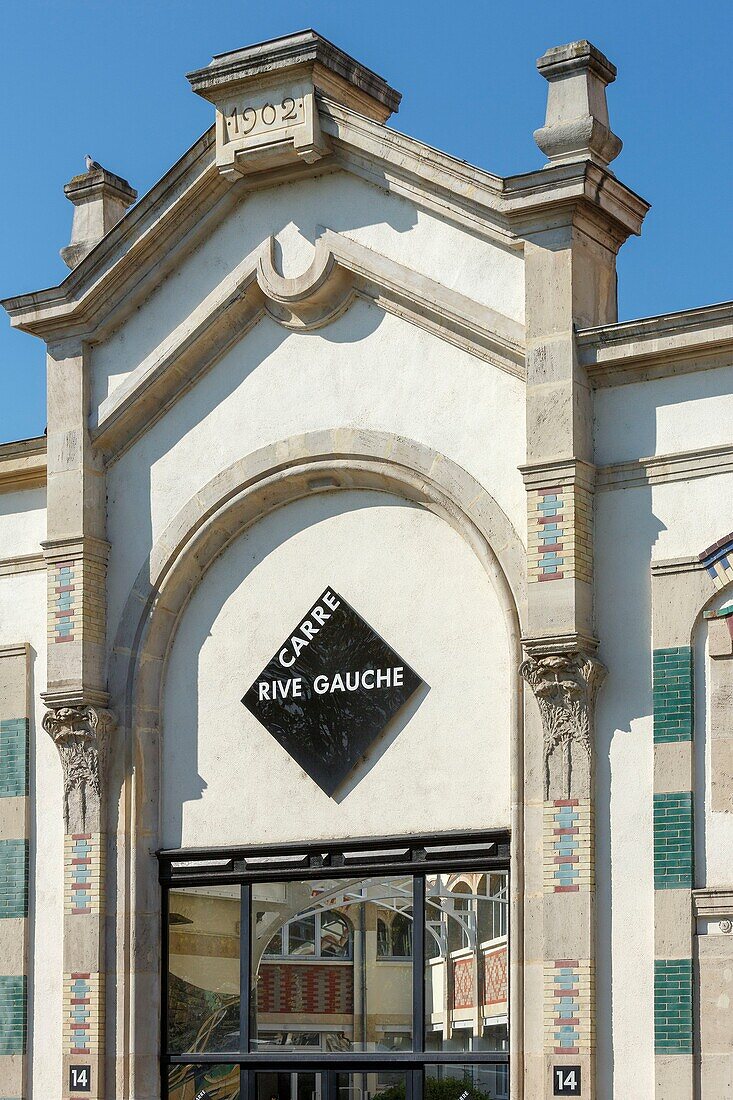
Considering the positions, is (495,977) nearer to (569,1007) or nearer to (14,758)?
(569,1007)

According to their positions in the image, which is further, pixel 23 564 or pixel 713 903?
pixel 23 564

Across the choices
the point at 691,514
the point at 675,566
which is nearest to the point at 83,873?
the point at 675,566

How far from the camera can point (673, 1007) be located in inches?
→ 558

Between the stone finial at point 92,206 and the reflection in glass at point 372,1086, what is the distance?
825 cm

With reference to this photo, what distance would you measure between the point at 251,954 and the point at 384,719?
2417 millimetres

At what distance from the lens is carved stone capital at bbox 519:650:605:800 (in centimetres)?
1492

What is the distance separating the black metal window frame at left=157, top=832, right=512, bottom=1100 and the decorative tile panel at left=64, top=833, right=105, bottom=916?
578 millimetres

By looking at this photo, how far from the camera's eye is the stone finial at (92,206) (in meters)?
19.0

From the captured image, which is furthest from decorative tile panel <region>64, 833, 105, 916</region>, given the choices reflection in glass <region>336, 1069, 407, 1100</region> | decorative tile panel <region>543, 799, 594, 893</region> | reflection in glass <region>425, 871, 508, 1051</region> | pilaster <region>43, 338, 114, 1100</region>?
decorative tile panel <region>543, 799, 594, 893</region>

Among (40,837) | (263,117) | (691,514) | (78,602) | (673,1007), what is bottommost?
(673,1007)

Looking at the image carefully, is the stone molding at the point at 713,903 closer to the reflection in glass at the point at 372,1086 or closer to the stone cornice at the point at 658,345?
the reflection in glass at the point at 372,1086

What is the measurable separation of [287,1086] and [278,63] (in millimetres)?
9030

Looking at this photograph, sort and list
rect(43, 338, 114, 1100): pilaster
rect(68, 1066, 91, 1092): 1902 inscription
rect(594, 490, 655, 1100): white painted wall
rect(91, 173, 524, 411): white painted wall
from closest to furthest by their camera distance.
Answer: rect(594, 490, 655, 1100): white painted wall
rect(91, 173, 524, 411): white painted wall
rect(68, 1066, 91, 1092): 1902 inscription
rect(43, 338, 114, 1100): pilaster

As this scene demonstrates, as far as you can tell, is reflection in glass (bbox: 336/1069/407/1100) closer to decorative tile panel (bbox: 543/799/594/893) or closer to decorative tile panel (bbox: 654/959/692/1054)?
decorative tile panel (bbox: 543/799/594/893)
